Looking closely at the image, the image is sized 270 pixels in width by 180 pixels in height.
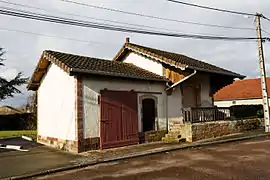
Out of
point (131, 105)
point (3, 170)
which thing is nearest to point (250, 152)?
point (131, 105)

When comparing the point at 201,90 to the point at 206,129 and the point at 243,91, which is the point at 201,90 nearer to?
the point at 206,129

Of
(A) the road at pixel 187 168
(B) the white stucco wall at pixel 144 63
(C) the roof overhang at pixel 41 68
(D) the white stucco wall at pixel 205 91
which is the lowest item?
(A) the road at pixel 187 168

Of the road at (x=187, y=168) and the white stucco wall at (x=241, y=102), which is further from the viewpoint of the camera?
the white stucco wall at (x=241, y=102)

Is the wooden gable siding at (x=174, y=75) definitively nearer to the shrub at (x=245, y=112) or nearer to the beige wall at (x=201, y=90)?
the beige wall at (x=201, y=90)

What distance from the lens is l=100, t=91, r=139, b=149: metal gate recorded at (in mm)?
11305

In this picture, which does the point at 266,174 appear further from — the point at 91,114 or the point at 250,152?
the point at 91,114

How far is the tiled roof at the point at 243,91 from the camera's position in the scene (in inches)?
1297

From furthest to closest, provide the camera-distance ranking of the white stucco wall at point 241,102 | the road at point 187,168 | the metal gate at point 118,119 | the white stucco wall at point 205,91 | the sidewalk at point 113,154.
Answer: the white stucco wall at point 241,102
the white stucco wall at point 205,91
the metal gate at point 118,119
the sidewalk at point 113,154
the road at point 187,168

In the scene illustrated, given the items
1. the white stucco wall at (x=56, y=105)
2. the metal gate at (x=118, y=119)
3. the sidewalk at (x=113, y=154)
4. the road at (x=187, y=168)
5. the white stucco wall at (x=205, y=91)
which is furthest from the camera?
the white stucco wall at (x=205, y=91)

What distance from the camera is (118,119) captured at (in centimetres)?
1171

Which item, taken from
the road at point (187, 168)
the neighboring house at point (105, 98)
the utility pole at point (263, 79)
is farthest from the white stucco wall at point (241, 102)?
the road at point (187, 168)

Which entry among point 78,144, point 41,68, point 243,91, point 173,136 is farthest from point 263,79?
point 243,91

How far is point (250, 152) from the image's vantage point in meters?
9.80

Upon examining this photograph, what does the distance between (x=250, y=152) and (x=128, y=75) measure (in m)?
5.88
